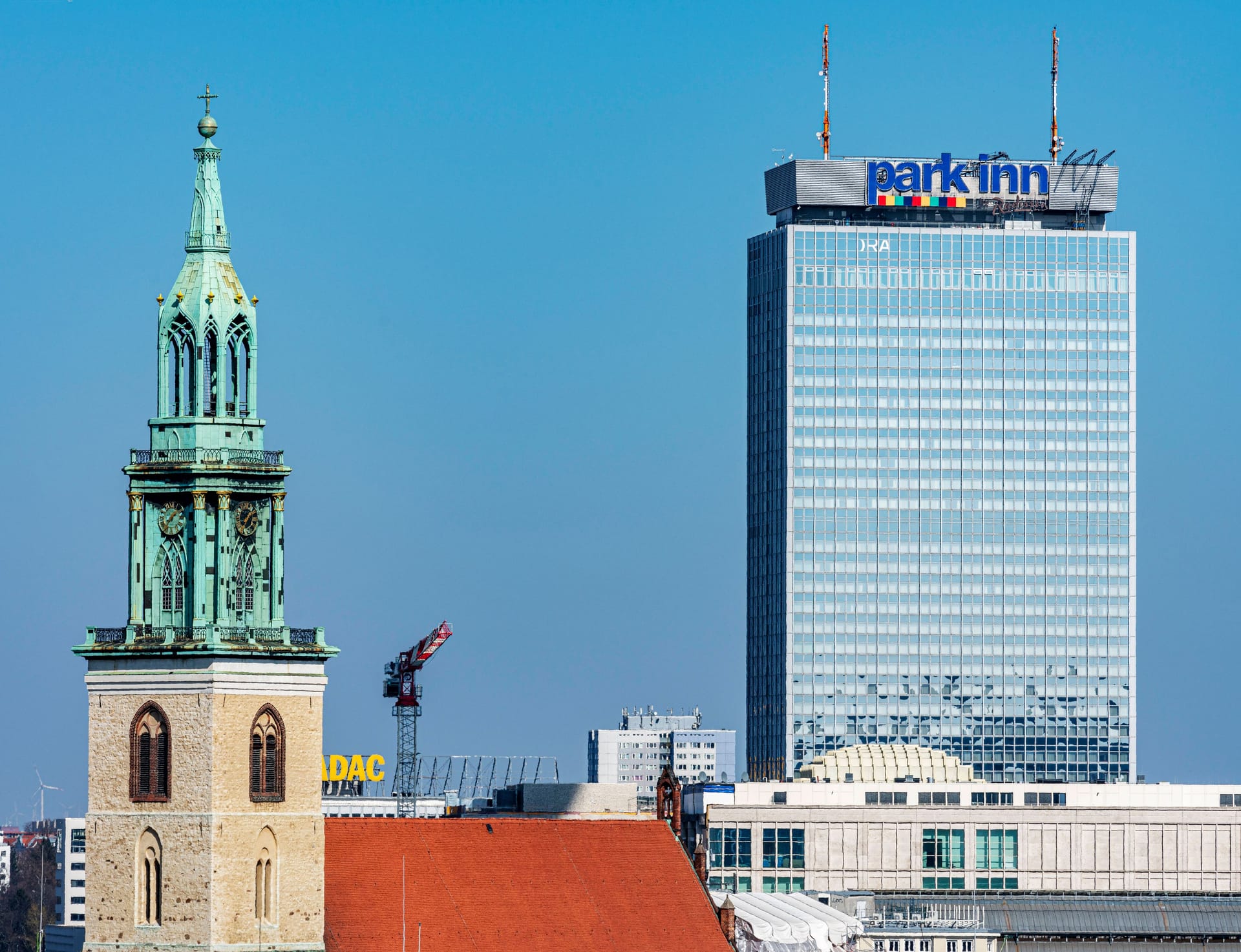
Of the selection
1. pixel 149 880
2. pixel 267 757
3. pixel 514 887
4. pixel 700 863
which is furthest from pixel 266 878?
pixel 700 863

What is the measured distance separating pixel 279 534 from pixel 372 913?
18.3 metres

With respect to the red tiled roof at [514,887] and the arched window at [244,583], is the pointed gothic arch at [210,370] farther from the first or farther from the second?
the red tiled roof at [514,887]

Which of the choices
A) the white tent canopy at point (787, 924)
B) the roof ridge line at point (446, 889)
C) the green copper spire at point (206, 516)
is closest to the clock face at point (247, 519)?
the green copper spire at point (206, 516)

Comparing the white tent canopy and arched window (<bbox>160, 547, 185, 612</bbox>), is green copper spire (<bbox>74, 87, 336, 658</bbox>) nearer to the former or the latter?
arched window (<bbox>160, 547, 185, 612</bbox>)

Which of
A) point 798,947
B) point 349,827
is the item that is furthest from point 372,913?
point 798,947

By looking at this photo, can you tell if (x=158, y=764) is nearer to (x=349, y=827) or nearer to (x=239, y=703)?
(x=239, y=703)

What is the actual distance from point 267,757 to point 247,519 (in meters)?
9.63

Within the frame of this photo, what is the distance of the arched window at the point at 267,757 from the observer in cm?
11481

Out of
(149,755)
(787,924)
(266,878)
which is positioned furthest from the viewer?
(787,924)

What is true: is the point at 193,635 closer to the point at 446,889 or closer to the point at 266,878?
the point at 266,878

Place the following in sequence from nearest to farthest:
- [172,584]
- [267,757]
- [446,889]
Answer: [267,757], [172,584], [446,889]

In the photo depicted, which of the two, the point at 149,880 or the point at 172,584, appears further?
the point at 172,584

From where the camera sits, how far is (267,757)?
379 ft

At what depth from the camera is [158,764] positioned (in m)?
114
